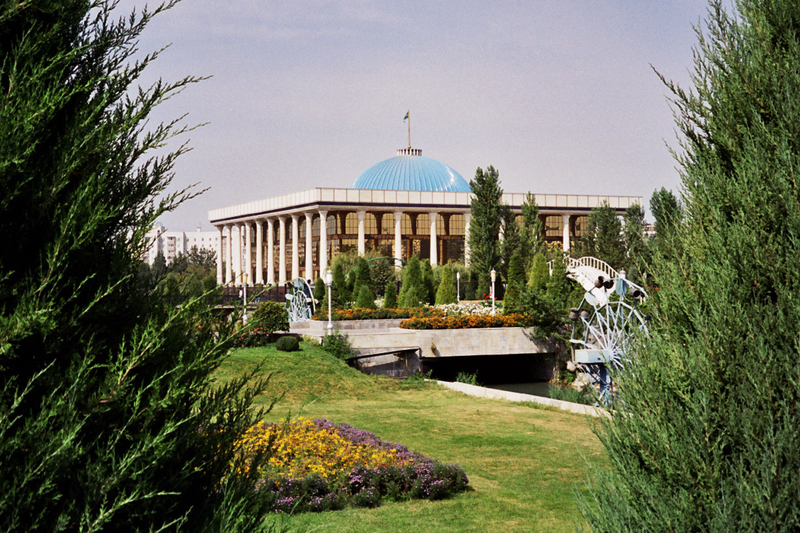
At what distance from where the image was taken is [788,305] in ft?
11.1

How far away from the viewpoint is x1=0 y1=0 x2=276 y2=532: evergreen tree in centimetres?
275

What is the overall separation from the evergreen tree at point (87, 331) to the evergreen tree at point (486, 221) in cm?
4055

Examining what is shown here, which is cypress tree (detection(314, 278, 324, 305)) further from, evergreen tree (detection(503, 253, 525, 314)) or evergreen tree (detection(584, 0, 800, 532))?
evergreen tree (detection(584, 0, 800, 532))

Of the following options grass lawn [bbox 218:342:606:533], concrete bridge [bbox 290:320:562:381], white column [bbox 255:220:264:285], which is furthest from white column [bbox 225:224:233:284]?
grass lawn [bbox 218:342:606:533]

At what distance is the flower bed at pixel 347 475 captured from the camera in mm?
8766

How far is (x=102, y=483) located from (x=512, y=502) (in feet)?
23.2

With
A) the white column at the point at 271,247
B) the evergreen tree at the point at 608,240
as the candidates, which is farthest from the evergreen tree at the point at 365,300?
the white column at the point at 271,247

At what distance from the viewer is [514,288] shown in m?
32.7

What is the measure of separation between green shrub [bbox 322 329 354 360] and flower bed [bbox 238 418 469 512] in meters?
13.7

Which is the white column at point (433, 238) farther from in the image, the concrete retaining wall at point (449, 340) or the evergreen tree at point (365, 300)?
the concrete retaining wall at point (449, 340)

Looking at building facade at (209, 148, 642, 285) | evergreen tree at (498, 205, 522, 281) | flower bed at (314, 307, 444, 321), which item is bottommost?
flower bed at (314, 307, 444, 321)

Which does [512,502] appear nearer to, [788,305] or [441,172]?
[788,305]

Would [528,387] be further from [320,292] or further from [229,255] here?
[229,255]

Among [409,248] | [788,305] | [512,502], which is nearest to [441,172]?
[409,248]
